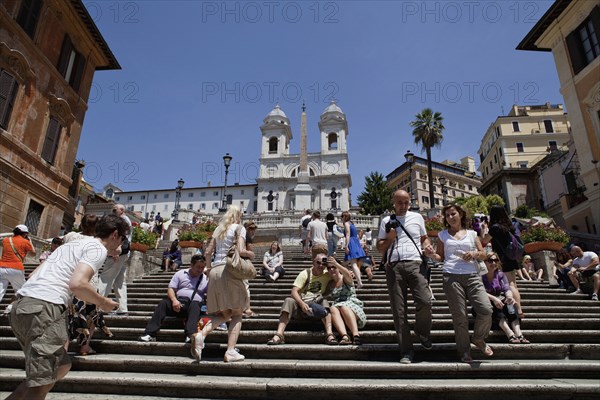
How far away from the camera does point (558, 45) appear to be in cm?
2045

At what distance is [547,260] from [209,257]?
10.3 metres

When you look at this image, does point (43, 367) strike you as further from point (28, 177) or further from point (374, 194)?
point (374, 194)

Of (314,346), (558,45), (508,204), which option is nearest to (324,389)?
(314,346)

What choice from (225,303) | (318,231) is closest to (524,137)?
(318,231)

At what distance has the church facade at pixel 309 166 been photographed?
193ft

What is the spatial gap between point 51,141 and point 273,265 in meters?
14.9

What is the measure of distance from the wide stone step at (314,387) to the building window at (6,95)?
14424 millimetres

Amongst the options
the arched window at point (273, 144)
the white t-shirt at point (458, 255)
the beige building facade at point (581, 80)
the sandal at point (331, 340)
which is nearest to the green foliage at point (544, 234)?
the white t-shirt at point (458, 255)

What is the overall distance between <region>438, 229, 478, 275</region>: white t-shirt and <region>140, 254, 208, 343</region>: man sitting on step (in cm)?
387

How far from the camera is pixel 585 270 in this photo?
8305 mm

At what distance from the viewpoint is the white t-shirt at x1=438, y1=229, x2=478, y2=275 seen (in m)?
4.50

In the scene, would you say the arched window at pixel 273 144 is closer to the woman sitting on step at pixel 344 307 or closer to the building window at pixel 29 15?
the building window at pixel 29 15

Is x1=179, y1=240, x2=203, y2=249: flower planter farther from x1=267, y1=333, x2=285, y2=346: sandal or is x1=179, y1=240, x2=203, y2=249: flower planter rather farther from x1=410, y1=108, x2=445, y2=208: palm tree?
x1=410, y1=108, x2=445, y2=208: palm tree

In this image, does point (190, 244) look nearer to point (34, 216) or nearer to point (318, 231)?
point (318, 231)
